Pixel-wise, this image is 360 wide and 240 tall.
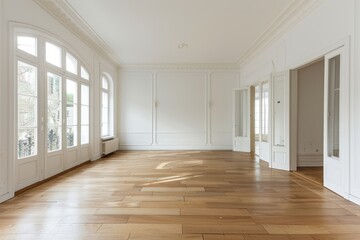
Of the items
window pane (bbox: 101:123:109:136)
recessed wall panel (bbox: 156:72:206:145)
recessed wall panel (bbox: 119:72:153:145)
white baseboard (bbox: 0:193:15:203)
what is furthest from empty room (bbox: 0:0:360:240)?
recessed wall panel (bbox: 156:72:206:145)

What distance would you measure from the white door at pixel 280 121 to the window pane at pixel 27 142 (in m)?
5.04

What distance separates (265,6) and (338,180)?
3.35 m

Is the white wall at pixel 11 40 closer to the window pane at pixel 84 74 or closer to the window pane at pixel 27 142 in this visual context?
the window pane at pixel 27 142

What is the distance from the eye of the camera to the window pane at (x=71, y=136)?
5.15m

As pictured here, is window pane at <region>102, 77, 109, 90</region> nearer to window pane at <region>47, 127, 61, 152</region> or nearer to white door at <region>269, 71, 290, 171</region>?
window pane at <region>47, 127, 61, 152</region>

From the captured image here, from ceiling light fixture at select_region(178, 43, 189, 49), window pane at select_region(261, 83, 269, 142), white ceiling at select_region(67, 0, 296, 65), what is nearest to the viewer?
white ceiling at select_region(67, 0, 296, 65)

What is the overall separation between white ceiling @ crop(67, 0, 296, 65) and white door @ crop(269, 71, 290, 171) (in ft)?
4.42

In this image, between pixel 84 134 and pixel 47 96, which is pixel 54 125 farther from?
pixel 84 134

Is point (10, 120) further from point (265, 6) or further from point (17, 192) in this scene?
point (265, 6)

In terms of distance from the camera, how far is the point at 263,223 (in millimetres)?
2559

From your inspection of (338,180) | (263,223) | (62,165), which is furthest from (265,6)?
(62,165)

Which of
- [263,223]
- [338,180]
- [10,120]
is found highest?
[10,120]

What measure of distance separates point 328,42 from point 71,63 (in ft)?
17.7

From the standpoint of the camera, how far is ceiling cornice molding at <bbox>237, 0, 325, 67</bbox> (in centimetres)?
408
